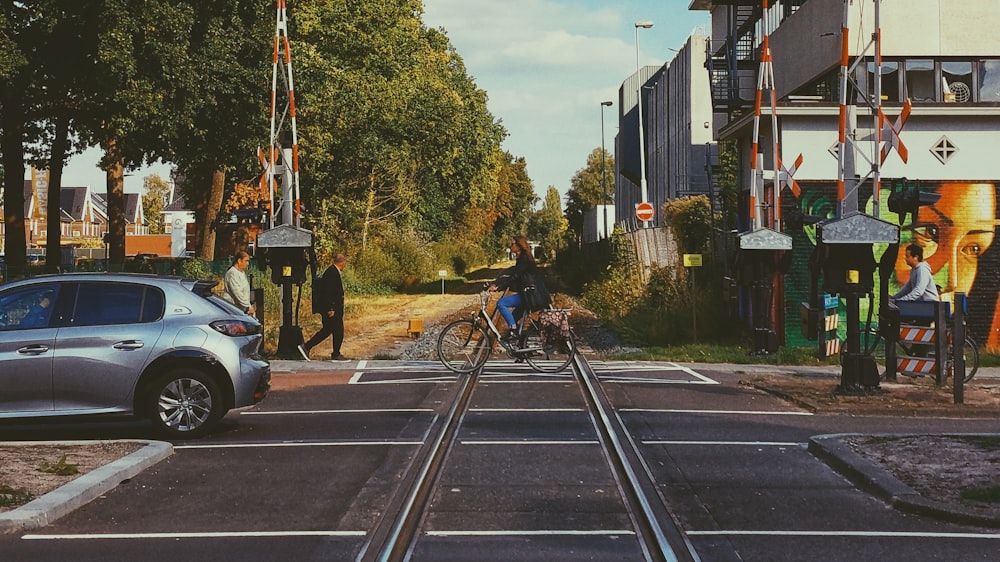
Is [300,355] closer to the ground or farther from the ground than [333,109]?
closer to the ground

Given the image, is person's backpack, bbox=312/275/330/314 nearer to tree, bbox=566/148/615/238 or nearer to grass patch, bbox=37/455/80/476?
grass patch, bbox=37/455/80/476

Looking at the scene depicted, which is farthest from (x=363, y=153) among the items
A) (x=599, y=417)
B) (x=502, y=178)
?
(x=502, y=178)

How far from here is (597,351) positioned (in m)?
23.5

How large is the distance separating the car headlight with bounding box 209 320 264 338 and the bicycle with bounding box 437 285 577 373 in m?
5.32

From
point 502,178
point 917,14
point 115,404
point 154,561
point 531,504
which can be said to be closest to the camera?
point 154,561

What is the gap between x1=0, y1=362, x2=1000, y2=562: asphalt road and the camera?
690cm

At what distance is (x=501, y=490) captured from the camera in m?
8.56

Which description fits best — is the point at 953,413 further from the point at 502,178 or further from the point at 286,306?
the point at 502,178

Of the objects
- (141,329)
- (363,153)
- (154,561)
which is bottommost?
(154,561)

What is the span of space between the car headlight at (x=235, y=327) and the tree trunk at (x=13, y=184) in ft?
77.9

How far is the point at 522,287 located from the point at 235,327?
613 centimetres

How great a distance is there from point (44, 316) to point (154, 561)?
525 cm

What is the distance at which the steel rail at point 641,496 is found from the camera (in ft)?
22.3

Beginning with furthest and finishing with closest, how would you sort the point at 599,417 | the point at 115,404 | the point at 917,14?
the point at 917,14 < the point at 599,417 < the point at 115,404
